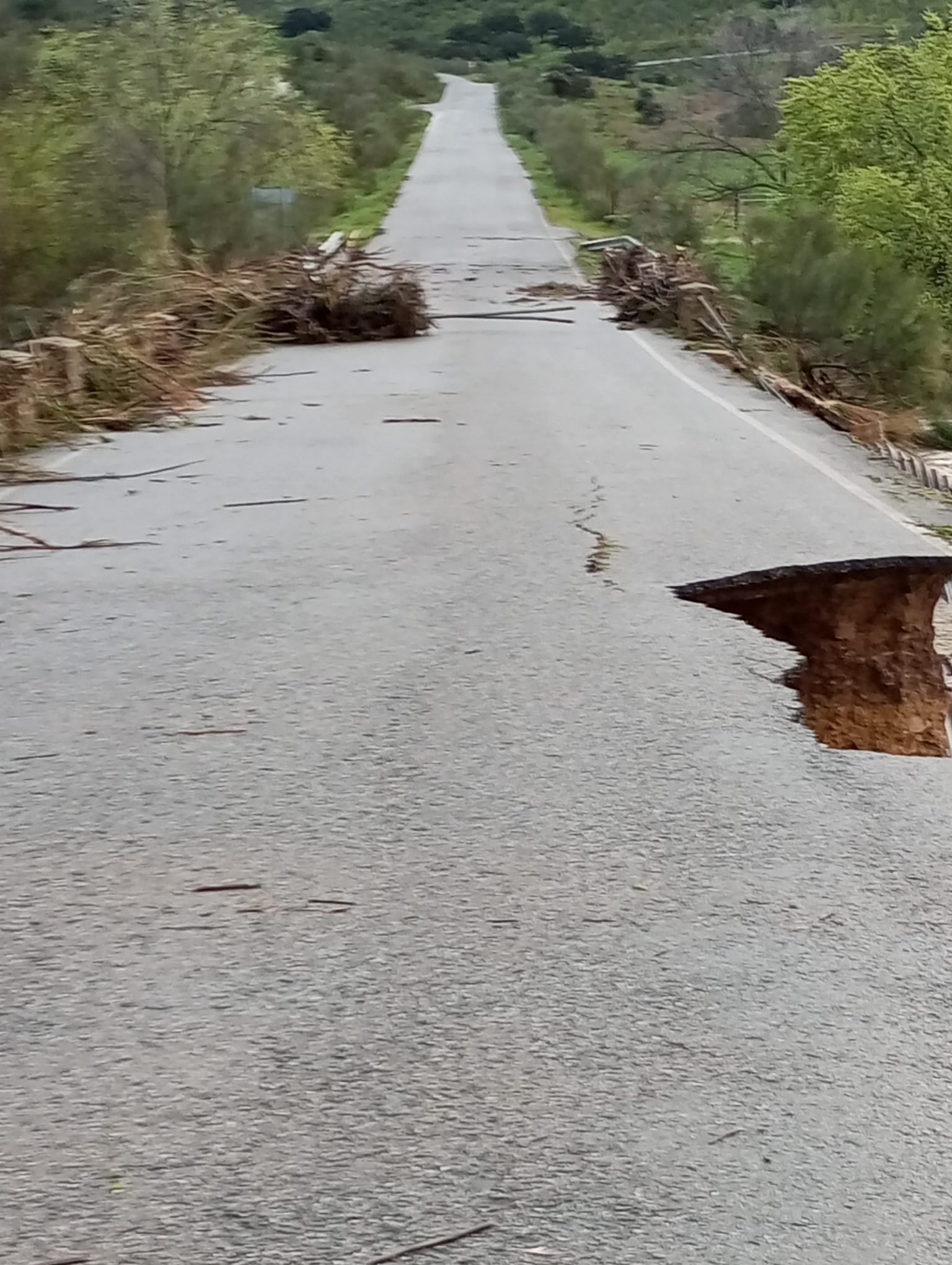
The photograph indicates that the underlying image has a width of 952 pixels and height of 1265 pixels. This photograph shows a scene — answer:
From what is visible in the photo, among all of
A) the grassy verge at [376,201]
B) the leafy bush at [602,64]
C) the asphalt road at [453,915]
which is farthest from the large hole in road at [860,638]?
the leafy bush at [602,64]

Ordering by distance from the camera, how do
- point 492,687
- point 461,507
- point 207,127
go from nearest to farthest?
point 492,687, point 461,507, point 207,127

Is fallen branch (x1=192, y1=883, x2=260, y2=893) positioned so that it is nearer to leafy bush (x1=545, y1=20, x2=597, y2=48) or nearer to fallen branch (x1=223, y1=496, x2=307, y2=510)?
fallen branch (x1=223, y1=496, x2=307, y2=510)

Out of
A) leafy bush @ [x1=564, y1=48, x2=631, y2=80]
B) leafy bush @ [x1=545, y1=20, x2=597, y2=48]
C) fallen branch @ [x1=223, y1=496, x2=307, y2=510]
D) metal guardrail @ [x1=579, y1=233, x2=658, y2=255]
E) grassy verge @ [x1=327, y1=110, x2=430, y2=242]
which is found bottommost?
fallen branch @ [x1=223, y1=496, x2=307, y2=510]

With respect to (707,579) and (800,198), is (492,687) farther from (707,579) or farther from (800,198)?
(800,198)

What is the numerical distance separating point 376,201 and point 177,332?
1170 inches

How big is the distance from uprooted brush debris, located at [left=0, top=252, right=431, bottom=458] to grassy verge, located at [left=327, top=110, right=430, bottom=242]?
10.8 meters

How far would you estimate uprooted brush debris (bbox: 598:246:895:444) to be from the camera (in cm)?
1551

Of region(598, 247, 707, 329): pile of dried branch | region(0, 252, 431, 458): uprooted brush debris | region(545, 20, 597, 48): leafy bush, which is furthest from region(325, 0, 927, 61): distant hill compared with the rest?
region(0, 252, 431, 458): uprooted brush debris

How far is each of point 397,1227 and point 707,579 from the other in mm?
5035

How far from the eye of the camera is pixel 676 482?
33.8 feet

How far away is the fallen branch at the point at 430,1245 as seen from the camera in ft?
9.64

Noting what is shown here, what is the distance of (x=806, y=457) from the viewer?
11.8m

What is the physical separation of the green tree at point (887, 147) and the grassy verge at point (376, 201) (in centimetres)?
952

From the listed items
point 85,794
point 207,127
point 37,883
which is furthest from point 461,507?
point 207,127
